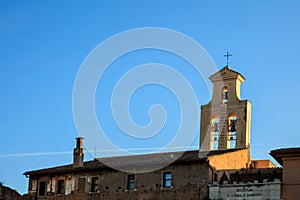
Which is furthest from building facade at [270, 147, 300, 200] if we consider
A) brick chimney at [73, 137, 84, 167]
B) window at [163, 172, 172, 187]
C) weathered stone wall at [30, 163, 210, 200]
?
brick chimney at [73, 137, 84, 167]

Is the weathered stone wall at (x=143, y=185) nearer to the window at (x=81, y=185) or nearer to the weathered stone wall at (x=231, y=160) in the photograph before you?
the window at (x=81, y=185)

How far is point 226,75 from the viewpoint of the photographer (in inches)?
1788

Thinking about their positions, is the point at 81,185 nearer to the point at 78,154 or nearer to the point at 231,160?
the point at 78,154

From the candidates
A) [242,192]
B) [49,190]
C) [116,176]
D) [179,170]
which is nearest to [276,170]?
[242,192]

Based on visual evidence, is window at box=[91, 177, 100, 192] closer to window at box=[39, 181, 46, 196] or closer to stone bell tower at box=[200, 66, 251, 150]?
window at box=[39, 181, 46, 196]

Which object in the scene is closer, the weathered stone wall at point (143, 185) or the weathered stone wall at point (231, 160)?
the weathered stone wall at point (143, 185)

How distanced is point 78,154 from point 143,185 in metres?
5.59

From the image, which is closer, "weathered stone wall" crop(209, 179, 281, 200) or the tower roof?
"weathered stone wall" crop(209, 179, 281, 200)

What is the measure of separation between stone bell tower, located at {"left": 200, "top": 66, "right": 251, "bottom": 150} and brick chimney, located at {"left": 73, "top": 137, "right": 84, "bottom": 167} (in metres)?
7.16

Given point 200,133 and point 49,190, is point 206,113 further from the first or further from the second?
point 49,190

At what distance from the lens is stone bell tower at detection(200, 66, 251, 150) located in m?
44.4

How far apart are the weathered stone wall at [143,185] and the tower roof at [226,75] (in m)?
6.96

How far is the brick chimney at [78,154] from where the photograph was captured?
4528cm

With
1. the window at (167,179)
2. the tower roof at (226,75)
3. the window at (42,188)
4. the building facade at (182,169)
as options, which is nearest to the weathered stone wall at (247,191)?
the building facade at (182,169)
